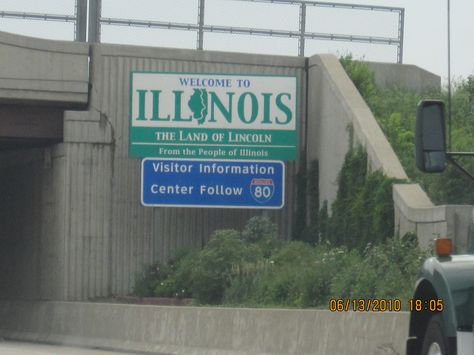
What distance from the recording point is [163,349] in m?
23.7

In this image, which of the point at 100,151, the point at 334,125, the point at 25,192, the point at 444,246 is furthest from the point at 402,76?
the point at 444,246

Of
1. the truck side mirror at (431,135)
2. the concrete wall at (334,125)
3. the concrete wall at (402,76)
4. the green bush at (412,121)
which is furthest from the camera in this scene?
the concrete wall at (402,76)

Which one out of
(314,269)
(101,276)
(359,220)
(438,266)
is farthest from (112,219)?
(438,266)

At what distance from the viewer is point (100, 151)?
34188 mm

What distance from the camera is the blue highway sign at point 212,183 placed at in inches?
1326

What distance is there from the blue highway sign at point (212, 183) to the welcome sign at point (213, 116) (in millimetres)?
251

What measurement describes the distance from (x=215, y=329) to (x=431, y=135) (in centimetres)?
1227

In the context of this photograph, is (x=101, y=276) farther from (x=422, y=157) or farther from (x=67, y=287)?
(x=422, y=157)

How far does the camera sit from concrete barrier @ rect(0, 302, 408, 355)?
660 inches

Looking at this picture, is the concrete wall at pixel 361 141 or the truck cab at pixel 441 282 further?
the concrete wall at pixel 361 141

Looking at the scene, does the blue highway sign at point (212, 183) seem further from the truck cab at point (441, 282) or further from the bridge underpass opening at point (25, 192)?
the truck cab at point (441, 282)

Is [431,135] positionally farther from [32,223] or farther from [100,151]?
[32,223]

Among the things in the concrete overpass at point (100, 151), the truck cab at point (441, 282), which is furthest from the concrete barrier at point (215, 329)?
the truck cab at point (441, 282)

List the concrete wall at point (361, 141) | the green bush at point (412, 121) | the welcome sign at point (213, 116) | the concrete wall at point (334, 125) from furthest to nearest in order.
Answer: the welcome sign at point (213, 116) < the concrete wall at point (334, 125) < the green bush at point (412, 121) < the concrete wall at point (361, 141)
